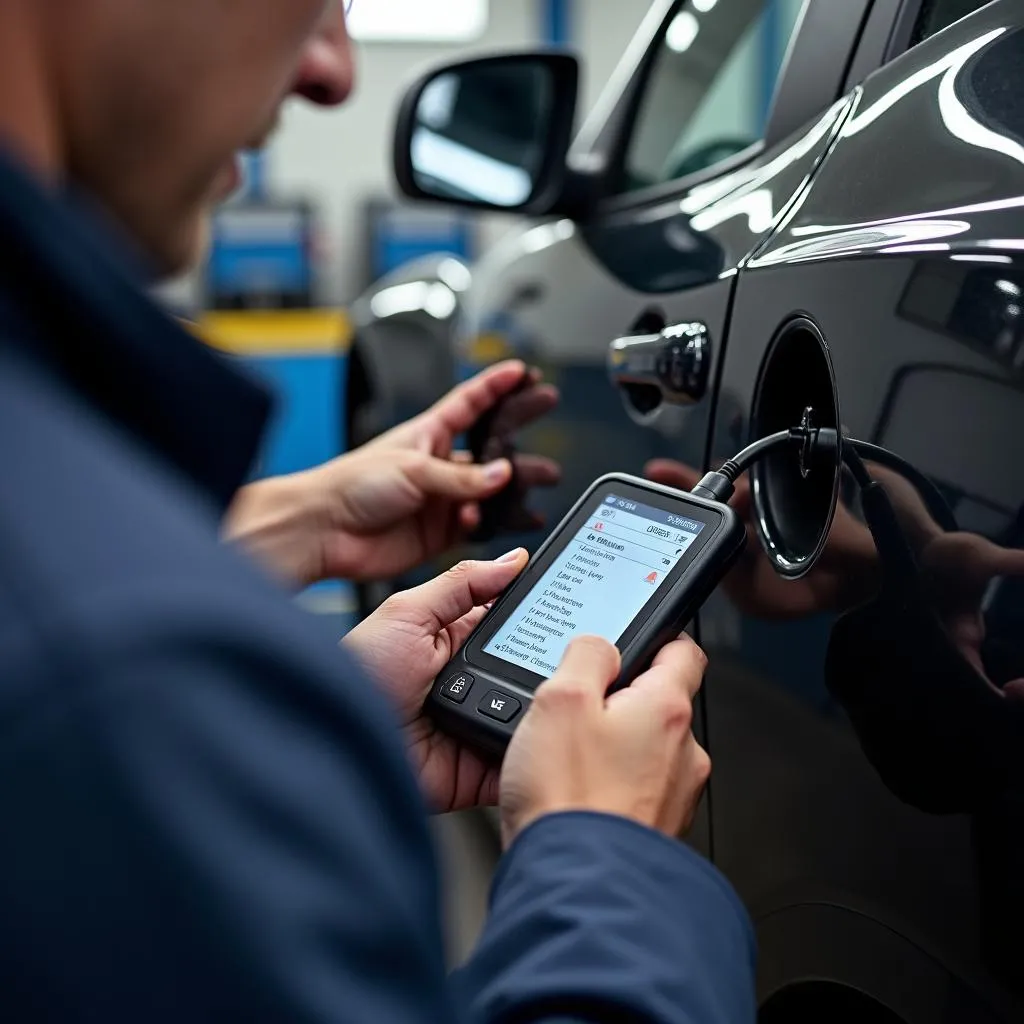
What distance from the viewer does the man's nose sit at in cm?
69

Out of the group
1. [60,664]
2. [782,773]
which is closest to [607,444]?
[782,773]

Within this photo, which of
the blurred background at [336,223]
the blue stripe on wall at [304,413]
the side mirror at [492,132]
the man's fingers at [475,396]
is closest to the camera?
the man's fingers at [475,396]

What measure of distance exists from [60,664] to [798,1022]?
0.74m

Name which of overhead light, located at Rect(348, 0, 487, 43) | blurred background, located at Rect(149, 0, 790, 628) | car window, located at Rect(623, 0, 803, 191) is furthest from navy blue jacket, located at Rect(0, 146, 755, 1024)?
overhead light, located at Rect(348, 0, 487, 43)

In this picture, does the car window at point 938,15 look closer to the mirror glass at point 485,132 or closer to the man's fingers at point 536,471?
the man's fingers at point 536,471

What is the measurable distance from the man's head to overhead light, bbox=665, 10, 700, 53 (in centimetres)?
114

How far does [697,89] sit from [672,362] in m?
0.71

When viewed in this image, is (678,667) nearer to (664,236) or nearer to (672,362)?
(672,362)

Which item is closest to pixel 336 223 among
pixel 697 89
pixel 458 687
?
pixel 697 89

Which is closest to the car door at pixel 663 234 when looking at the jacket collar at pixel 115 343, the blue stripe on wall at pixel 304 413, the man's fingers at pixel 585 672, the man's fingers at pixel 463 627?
the man's fingers at pixel 463 627

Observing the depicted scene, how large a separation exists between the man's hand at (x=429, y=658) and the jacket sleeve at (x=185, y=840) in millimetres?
508

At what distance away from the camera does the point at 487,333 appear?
1895 mm

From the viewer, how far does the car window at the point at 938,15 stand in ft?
3.04

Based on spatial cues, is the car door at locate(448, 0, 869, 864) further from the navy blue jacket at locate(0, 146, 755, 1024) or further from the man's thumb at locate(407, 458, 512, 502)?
the navy blue jacket at locate(0, 146, 755, 1024)
